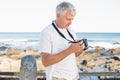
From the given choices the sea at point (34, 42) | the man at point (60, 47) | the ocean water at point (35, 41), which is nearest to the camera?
the man at point (60, 47)

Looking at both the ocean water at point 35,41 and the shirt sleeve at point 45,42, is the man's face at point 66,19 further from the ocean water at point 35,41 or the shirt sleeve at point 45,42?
the ocean water at point 35,41

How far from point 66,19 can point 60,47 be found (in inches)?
10.0

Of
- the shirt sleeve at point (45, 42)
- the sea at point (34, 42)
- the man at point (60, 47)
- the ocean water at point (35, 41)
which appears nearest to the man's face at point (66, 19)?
the man at point (60, 47)

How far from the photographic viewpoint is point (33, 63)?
14.2ft

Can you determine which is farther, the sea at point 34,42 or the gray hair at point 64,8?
the sea at point 34,42

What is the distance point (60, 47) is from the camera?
3.41 m

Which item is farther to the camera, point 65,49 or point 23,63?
point 23,63

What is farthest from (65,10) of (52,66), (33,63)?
(33,63)

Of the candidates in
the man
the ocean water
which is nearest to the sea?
the ocean water

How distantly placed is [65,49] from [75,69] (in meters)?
0.23

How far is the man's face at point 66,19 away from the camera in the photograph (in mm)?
3320

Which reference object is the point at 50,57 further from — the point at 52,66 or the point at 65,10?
the point at 65,10

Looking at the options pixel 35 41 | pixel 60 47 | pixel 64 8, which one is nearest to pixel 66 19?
pixel 64 8

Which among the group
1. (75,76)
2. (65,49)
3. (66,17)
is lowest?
(75,76)
